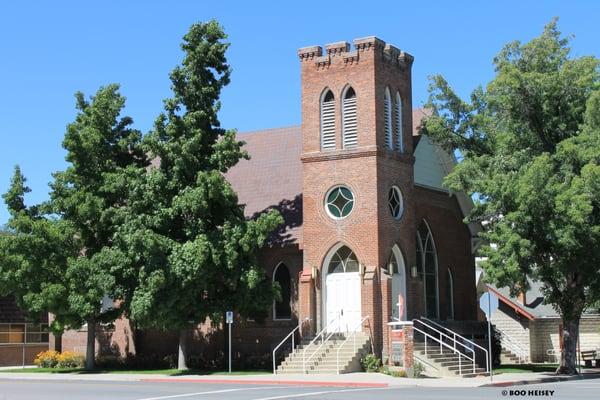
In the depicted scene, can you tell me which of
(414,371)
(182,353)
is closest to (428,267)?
(414,371)

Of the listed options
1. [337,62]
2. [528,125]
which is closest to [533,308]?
[528,125]

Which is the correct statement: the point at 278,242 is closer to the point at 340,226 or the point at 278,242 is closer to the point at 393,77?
the point at 340,226

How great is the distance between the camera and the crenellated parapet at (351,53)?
31656 mm

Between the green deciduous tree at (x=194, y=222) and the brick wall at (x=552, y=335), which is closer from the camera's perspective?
the green deciduous tree at (x=194, y=222)

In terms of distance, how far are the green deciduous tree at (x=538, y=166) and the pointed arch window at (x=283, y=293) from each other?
745 cm

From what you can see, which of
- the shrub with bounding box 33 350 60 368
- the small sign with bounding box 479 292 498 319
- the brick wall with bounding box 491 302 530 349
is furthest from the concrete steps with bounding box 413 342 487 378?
the shrub with bounding box 33 350 60 368

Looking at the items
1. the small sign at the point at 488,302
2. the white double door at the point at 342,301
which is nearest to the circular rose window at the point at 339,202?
the white double door at the point at 342,301

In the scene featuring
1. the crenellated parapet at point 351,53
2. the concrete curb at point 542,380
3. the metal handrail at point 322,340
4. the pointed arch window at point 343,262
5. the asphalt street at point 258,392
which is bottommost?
the concrete curb at point 542,380

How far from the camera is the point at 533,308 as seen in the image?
43500mm

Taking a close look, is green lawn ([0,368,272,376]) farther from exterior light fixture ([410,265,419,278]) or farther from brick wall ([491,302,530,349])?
brick wall ([491,302,530,349])

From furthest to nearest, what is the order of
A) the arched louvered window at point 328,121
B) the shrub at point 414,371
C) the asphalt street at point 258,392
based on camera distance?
the arched louvered window at point 328,121, the shrub at point 414,371, the asphalt street at point 258,392

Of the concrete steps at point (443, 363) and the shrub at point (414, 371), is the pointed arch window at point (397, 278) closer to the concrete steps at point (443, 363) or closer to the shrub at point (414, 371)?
the concrete steps at point (443, 363)

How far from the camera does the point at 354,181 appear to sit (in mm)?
31328

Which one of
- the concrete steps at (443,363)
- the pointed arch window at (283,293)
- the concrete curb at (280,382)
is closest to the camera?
the concrete curb at (280,382)
